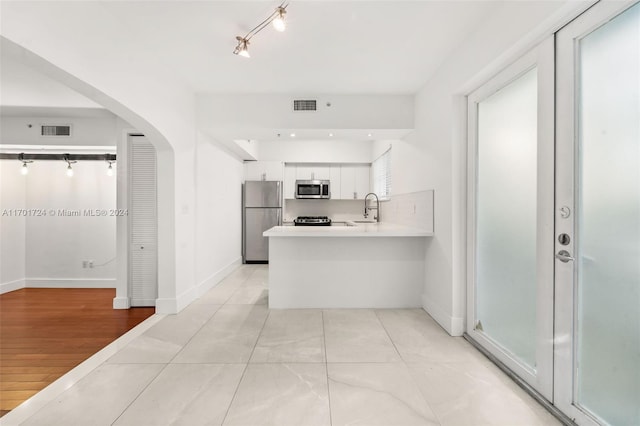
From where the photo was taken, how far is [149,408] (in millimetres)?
1531

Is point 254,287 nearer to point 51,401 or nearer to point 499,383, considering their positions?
point 51,401

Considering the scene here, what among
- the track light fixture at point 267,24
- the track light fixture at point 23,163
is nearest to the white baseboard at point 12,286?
the track light fixture at point 23,163

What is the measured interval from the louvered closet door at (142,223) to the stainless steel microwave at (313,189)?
2.92 metres

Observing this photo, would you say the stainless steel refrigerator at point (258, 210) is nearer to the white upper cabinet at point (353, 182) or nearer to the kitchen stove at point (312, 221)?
the kitchen stove at point (312, 221)

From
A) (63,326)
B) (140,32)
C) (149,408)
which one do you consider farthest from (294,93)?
(63,326)

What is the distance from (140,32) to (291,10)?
128 centimetres

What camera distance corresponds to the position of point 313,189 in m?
5.68

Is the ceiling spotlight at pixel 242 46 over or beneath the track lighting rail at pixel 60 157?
over

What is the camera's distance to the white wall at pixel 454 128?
166cm

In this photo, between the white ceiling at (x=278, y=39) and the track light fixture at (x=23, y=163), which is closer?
the white ceiling at (x=278, y=39)

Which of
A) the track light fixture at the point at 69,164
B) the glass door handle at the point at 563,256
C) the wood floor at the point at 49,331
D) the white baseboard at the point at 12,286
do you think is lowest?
the wood floor at the point at 49,331

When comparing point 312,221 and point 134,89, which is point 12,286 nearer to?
point 134,89

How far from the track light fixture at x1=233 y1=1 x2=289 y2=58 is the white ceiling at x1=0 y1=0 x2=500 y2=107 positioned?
0.04 m

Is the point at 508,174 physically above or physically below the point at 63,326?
above
